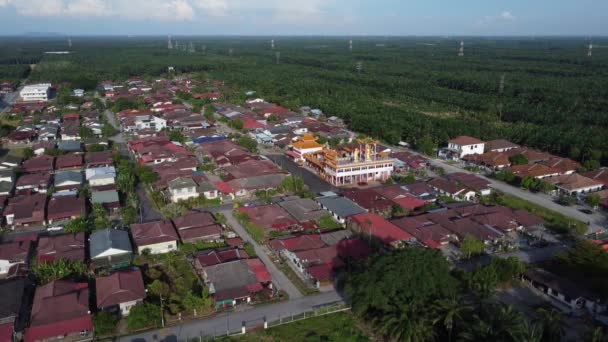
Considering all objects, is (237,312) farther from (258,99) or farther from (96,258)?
(258,99)

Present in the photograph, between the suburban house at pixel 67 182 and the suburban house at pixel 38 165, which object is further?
the suburban house at pixel 38 165

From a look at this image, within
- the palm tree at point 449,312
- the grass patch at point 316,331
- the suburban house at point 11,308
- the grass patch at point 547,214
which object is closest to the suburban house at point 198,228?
the suburban house at point 11,308

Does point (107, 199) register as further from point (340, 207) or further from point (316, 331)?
point (316, 331)

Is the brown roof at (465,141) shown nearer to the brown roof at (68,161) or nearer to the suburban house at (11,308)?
the brown roof at (68,161)

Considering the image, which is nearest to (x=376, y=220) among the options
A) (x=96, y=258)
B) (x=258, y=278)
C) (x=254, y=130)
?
(x=258, y=278)

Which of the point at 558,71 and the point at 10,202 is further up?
the point at 558,71

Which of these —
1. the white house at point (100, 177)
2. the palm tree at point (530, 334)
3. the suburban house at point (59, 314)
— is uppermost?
the white house at point (100, 177)
